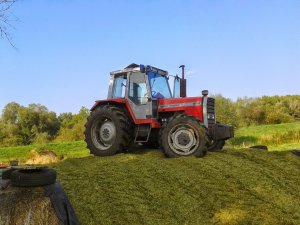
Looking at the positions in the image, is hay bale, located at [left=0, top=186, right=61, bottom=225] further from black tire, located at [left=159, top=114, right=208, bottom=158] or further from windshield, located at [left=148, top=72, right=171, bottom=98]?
windshield, located at [left=148, top=72, right=171, bottom=98]

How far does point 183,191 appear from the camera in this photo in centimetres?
634

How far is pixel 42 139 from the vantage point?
5266cm

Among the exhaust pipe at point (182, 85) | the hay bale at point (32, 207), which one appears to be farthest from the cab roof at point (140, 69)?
the hay bale at point (32, 207)

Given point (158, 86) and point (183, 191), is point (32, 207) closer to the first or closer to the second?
point (183, 191)

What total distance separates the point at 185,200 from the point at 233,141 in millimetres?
29648

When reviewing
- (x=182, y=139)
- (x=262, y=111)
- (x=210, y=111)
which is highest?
(x=262, y=111)

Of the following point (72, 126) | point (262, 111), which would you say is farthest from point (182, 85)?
point (72, 126)

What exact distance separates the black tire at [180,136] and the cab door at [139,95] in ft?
3.51

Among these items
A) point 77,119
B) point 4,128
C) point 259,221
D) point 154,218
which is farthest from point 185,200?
point 77,119

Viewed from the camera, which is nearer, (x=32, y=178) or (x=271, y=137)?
(x=32, y=178)

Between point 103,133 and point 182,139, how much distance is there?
2.53 meters

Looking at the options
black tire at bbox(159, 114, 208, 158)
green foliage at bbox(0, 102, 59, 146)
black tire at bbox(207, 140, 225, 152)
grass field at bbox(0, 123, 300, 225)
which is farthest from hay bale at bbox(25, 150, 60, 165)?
green foliage at bbox(0, 102, 59, 146)

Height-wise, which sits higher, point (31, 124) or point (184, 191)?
point (31, 124)

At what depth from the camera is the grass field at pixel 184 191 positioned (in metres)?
5.58
